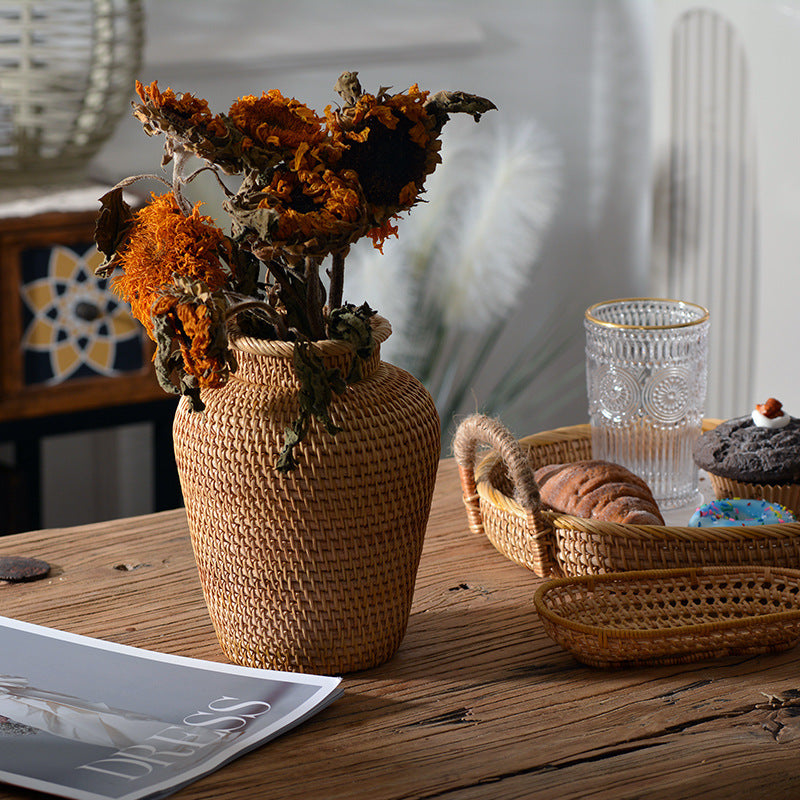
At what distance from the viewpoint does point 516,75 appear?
106 inches

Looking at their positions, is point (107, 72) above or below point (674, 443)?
above

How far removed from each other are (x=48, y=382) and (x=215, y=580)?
1.32 meters

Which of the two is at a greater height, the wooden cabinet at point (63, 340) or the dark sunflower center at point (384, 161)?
the dark sunflower center at point (384, 161)

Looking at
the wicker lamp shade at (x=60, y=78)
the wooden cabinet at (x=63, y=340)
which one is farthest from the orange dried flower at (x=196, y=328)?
the wicker lamp shade at (x=60, y=78)

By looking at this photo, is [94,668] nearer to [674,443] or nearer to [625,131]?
[674,443]

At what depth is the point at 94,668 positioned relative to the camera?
2.79 feet

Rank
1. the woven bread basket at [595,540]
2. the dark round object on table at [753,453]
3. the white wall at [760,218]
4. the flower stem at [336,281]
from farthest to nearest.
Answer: the white wall at [760,218], the dark round object on table at [753,453], the woven bread basket at [595,540], the flower stem at [336,281]

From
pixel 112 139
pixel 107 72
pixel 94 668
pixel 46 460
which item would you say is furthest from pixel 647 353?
pixel 46 460

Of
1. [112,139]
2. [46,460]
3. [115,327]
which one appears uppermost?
[112,139]

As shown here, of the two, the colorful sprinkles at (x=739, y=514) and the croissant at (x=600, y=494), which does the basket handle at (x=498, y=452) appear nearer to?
the croissant at (x=600, y=494)

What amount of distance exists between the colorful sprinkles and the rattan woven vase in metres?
0.33

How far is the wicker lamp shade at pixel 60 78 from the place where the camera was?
2.08m

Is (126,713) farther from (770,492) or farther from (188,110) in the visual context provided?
(770,492)

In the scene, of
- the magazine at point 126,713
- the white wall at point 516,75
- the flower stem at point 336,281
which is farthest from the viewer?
the white wall at point 516,75
